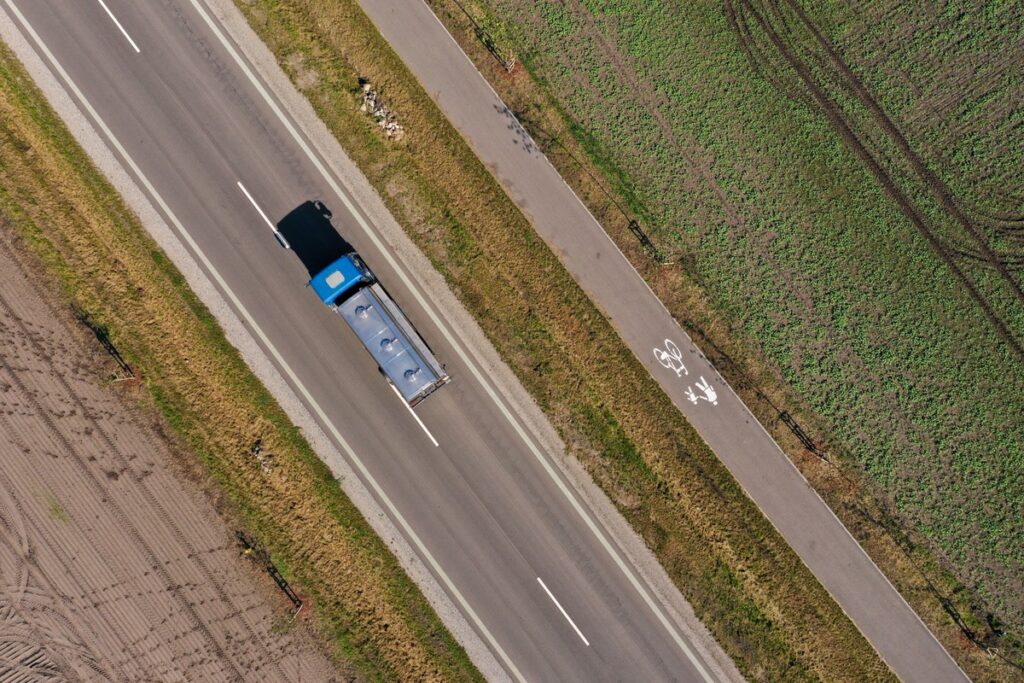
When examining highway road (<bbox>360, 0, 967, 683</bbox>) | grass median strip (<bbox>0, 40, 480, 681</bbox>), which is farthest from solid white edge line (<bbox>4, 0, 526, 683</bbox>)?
highway road (<bbox>360, 0, 967, 683</bbox>)

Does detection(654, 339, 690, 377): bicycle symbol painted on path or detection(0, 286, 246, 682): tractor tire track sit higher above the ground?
detection(0, 286, 246, 682): tractor tire track

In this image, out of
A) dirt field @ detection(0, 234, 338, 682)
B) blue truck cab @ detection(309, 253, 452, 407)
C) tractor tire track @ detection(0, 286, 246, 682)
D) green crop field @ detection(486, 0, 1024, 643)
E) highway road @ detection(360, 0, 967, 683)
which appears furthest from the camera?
green crop field @ detection(486, 0, 1024, 643)

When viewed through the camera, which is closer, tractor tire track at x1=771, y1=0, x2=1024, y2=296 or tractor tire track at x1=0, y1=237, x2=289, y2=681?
tractor tire track at x1=0, y1=237, x2=289, y2=681

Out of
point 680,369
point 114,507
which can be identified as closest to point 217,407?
point 114,507

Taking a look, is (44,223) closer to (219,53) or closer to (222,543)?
(219,53)

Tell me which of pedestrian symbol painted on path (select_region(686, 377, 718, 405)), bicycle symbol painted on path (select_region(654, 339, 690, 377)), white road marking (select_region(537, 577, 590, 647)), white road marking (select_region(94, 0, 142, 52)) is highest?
white road marking (select_region(94, 0, 142, 52))

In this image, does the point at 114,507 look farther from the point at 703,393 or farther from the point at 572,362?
the point at 703,393

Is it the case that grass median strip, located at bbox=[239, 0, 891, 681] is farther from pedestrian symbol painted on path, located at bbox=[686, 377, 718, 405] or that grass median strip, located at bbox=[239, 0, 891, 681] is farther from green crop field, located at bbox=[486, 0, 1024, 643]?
green crop field, located at bbox=[486, 0, 1024, 643]

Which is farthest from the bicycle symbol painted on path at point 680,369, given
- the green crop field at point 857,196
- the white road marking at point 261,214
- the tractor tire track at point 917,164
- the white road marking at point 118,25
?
the white road marking at point 118,25
